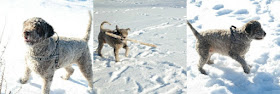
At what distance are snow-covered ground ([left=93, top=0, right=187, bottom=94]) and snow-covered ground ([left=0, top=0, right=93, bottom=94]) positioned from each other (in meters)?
0.44

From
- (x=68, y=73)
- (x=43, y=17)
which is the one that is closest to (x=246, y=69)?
(x=68, y=73)

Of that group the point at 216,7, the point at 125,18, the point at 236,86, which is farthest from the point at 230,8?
the point at 236,86

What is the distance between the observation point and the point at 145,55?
334 centimetres

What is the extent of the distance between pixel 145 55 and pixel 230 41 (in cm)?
111

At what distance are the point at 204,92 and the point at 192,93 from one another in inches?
5.2

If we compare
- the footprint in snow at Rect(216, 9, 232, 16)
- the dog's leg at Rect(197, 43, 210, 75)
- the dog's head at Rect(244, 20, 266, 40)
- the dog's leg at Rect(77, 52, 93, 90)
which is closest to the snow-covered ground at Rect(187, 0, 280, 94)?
the footprint in snow at Rect(216, 9, 232, 16)

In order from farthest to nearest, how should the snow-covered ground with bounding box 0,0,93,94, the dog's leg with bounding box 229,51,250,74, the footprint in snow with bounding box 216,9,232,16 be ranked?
the footprint in snow with bounding box 216,9,232,16
the dog's leg with bounding box 229,51,250,74
the snow-covered ground with bounding box 0,0,93,94

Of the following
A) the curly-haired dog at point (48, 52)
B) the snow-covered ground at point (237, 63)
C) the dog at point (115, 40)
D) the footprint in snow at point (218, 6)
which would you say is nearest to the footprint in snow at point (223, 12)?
the snow-covered ground at point (237, 63)

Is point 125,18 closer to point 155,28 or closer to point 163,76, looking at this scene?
point 155,28

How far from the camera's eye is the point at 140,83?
107 inches

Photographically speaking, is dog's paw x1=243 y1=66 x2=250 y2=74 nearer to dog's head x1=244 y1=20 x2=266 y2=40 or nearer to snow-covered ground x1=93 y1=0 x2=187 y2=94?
dog's head x1=244 y1=20 x2=266 y2=40

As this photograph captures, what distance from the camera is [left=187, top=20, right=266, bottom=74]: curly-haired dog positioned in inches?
111

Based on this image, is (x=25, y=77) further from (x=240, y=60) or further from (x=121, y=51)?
(x=240, y=60)

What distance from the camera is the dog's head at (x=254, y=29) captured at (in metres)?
2.78
